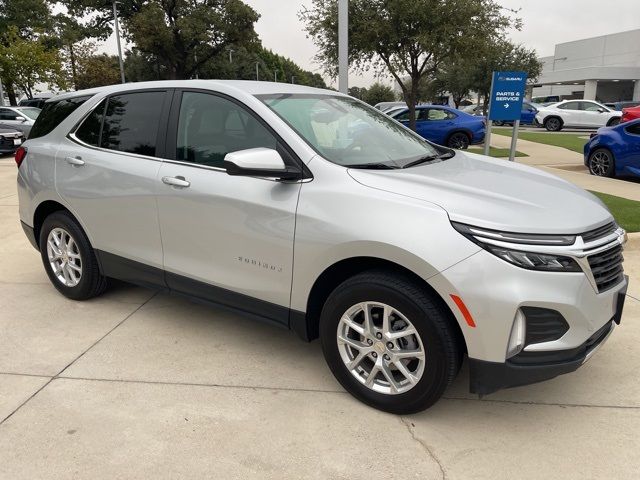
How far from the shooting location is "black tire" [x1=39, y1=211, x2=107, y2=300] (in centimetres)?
411

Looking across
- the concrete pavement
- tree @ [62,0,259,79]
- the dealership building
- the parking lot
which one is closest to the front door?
the parking lot

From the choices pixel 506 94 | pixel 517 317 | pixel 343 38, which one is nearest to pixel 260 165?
pixel 517 317

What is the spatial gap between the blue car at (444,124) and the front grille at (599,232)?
13436mm

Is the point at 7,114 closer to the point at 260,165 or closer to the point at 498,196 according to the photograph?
the point at 260,165

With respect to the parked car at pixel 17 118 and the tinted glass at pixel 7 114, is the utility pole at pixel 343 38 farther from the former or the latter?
the tinted glass at pixel 7 114

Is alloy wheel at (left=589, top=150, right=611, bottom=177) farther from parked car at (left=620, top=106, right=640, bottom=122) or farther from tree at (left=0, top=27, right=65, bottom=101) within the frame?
tree at (left=0, top=27, right=65, bottom=101)

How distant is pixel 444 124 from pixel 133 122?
527 inches

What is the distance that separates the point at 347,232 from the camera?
8.73 ft

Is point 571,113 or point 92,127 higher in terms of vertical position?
point 92,127

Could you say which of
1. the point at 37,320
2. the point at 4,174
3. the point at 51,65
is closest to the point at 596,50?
the point at 51,65

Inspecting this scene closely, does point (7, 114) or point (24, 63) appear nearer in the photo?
point (7, 114)

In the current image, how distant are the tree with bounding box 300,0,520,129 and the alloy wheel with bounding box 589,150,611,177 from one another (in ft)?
17.4

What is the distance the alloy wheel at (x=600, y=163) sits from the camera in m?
10.2

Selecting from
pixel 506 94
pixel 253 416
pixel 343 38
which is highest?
pixel 343 38
